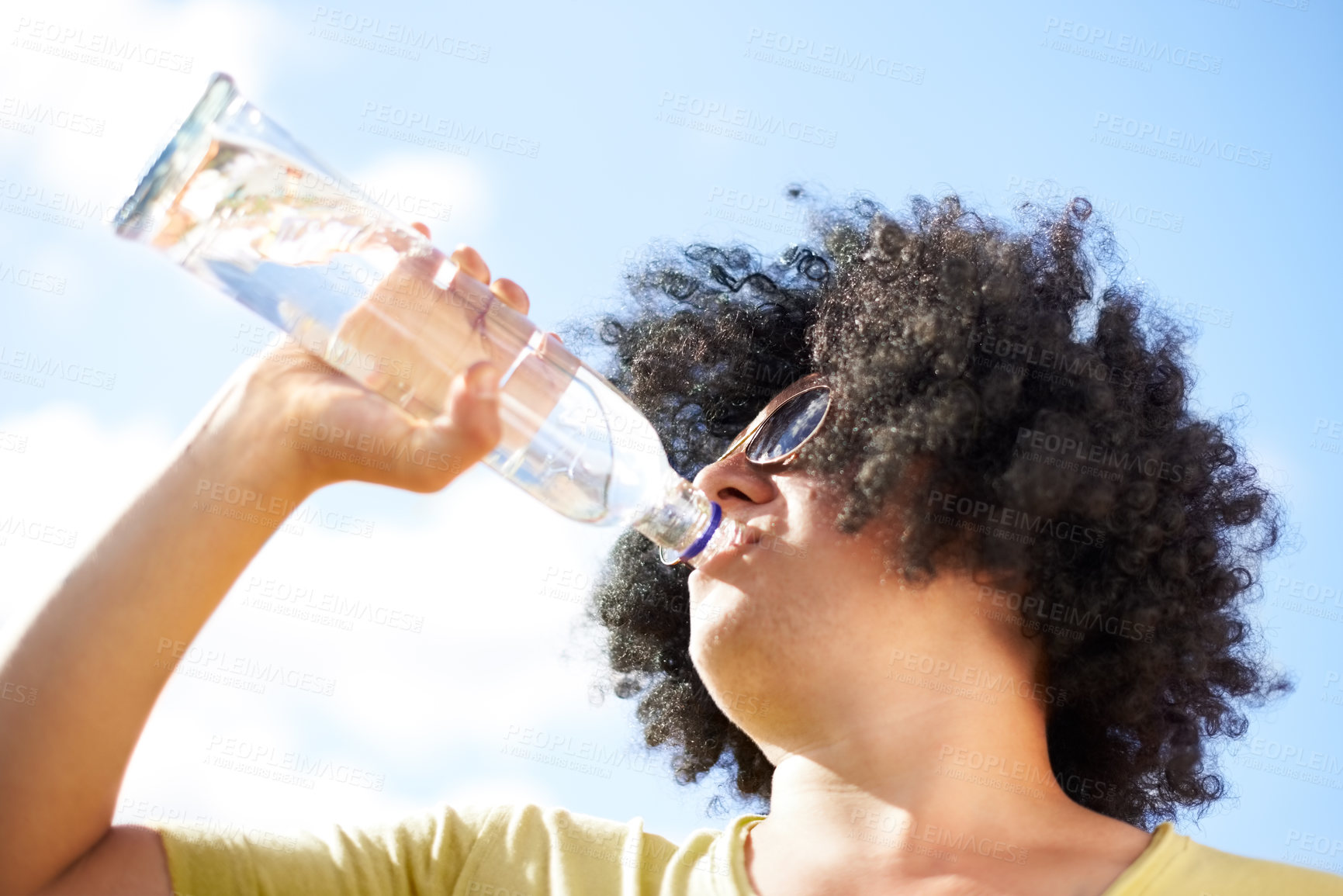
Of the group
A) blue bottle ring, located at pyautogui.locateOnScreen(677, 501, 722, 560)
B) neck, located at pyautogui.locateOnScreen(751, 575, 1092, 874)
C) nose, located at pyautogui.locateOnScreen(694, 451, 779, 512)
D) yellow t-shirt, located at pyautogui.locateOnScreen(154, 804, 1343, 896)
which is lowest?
yellow t-shirt, located at pyautogui.locateOnScreen(154, 804, 1343, 896)

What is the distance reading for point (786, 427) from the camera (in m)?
3.01

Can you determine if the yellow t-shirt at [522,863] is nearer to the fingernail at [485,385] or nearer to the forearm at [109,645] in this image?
the forearm at [109,645]

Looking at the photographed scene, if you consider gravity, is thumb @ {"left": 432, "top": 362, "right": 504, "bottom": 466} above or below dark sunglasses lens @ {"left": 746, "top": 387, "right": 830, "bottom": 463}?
below

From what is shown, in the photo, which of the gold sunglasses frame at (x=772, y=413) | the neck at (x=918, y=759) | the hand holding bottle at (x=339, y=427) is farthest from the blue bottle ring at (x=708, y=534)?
the hand holding bottle at (x=339, y=427)

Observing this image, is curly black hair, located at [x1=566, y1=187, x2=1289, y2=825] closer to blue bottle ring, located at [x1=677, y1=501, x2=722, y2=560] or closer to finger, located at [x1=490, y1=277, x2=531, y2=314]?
blue bottle ring, located at [x1=677, y1=501, x2=722, y2=560]

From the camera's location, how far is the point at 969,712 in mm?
2631

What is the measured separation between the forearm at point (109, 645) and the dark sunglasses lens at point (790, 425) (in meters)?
1.19

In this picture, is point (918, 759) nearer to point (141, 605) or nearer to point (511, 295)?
point (511, 295)

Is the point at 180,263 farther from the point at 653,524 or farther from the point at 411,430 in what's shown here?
the point at 653,524

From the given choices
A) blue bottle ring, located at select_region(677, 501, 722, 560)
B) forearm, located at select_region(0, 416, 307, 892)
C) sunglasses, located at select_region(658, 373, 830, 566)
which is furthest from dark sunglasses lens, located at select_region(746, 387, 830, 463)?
forearm, located at select_region(0, 416, 307, 892)

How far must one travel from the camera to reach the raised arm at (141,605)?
1995mm

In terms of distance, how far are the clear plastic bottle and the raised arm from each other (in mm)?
296

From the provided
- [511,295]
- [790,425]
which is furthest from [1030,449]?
[511,295]

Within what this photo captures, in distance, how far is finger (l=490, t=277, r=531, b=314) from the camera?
263cm
